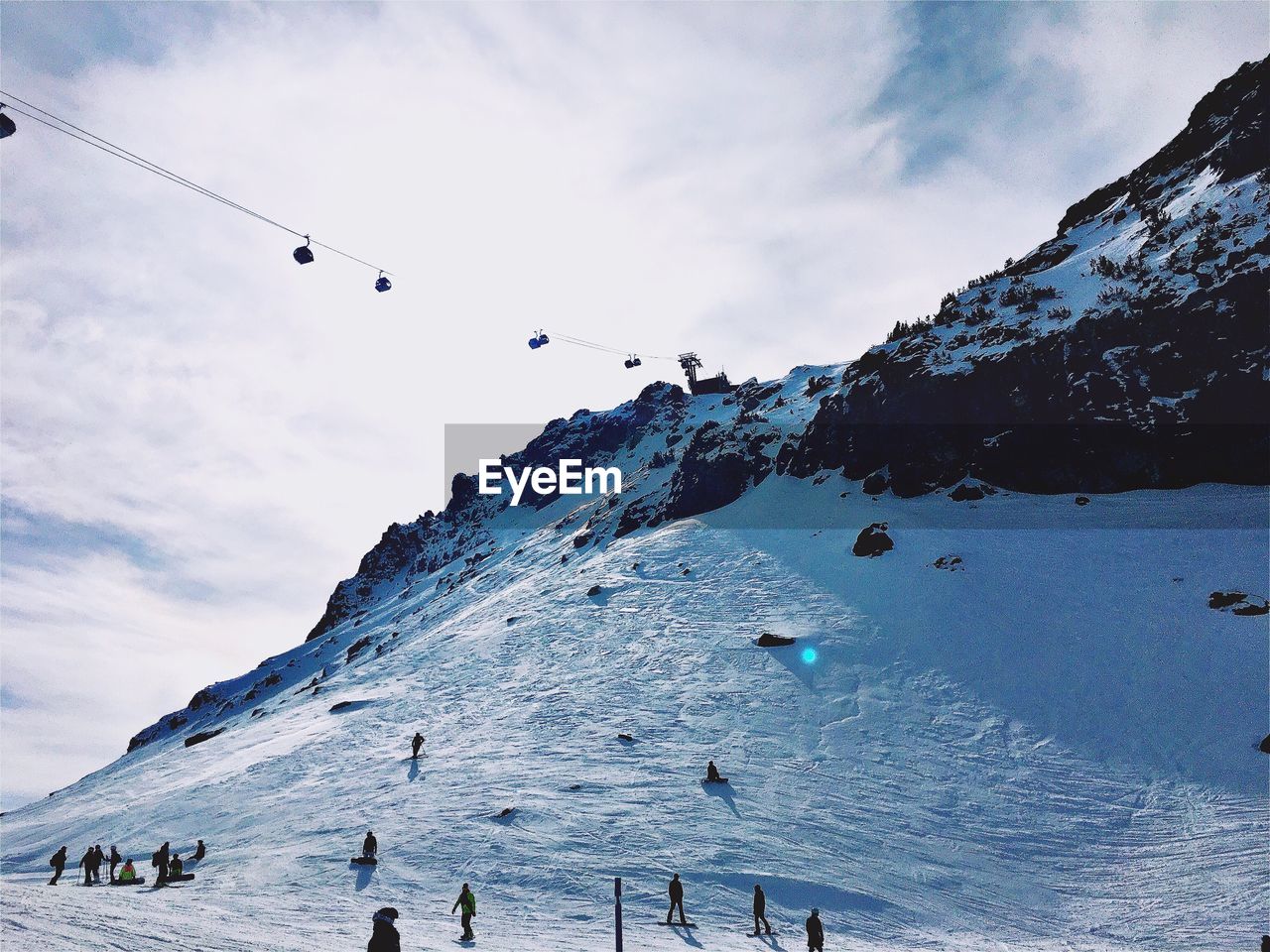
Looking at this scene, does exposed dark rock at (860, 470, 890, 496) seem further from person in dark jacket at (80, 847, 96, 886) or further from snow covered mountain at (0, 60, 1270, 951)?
person in dark jacket at (80, 847, 96, 886)

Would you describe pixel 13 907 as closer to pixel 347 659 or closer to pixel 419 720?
pixel 419 720

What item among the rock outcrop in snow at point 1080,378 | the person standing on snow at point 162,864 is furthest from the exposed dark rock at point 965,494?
the person standing on snow at point 162,864

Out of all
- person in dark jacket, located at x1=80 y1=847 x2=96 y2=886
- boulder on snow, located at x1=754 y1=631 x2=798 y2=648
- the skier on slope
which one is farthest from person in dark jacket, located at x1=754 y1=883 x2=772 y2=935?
person in dark jacket, located at x1=80 y1=847 x2=96 y2=886

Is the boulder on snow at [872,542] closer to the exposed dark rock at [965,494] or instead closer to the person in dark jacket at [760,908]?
the exposed dark rock at [965,494]

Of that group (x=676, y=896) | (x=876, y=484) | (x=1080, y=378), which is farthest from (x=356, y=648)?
(x=1080, y=378)

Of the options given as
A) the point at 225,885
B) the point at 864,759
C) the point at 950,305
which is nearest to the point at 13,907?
the point at 225,885

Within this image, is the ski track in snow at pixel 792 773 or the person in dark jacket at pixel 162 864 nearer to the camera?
the ski track in snow at pixel 792 773

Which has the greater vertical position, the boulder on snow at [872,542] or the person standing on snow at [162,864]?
the boulder on snow at [872,542]
